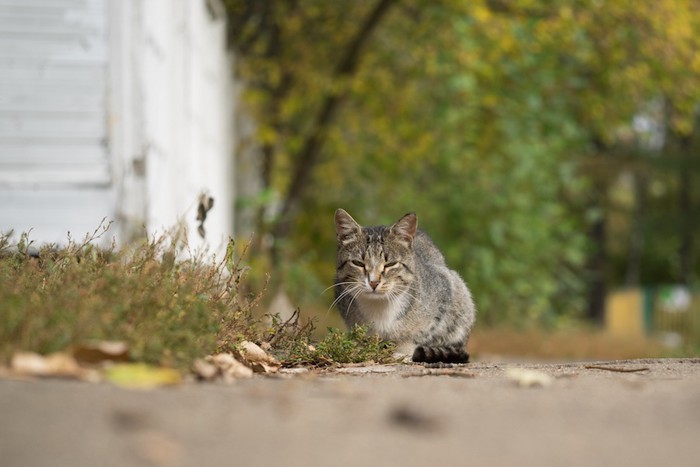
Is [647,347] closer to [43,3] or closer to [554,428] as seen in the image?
[43,3]

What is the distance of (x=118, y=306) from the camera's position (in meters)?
4.60

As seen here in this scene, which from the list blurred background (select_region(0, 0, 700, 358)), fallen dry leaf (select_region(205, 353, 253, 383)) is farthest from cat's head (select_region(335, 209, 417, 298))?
blurred background (select_region(0, 0, 700, 358))

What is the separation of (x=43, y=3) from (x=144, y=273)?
4.17 metres

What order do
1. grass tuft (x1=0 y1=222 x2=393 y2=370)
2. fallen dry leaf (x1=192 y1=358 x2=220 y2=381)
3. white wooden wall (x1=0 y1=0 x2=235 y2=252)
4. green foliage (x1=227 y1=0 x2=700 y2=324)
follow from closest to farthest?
grass tuft (x1=0 y1=222 x2=393 y2=370), fallen dry leaf (x1=192 y1=358 x2=220 y2=381), white wooden wall (x1=0 y1=0 x2=235 y2=252), green foliage (x1=227 y1=0 x2=700 y2=324)

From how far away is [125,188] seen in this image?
27.8 ft

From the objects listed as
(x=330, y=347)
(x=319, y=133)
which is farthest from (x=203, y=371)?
(x=319, y=133)

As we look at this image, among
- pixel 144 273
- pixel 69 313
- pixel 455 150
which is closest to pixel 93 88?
pixel 144 273

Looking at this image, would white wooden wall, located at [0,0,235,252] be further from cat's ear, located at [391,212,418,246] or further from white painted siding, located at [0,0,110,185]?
cat's ear, located at [391,212,418,246]

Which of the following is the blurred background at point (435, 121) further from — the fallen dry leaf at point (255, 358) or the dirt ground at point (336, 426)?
the dirt ground at point (336, 426)

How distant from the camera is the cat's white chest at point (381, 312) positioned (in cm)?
699

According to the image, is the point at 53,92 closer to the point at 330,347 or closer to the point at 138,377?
the point at 330,347

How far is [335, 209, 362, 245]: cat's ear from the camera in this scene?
7.37 meters

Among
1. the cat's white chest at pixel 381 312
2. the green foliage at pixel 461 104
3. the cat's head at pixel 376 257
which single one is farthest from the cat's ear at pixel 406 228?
the green foliage at pixel 461 104

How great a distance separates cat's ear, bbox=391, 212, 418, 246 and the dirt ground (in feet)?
10.2
